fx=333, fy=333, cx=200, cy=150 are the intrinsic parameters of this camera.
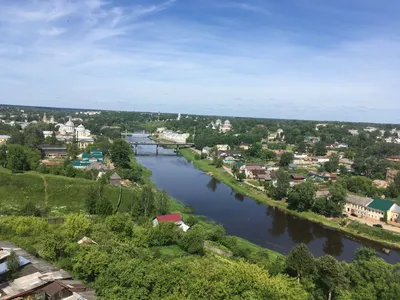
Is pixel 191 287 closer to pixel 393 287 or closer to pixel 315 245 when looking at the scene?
pixel 393 287

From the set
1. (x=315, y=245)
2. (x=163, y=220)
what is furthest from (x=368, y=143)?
(x=163, y=220)

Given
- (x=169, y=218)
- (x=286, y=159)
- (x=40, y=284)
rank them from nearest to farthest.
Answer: (x=40, y=284)
(x=169, y=218)
(x=286, y=159)

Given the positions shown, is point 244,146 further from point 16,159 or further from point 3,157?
point 16,159

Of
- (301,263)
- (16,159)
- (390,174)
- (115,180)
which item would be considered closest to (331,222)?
(301,263)

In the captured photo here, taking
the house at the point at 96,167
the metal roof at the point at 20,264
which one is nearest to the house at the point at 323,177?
the house at the point at 96,167

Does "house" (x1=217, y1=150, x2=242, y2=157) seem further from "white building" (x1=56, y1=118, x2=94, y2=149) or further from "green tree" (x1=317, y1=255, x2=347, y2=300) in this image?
"green tree" (x1=317, y1=255, x2=347, y2=300)
